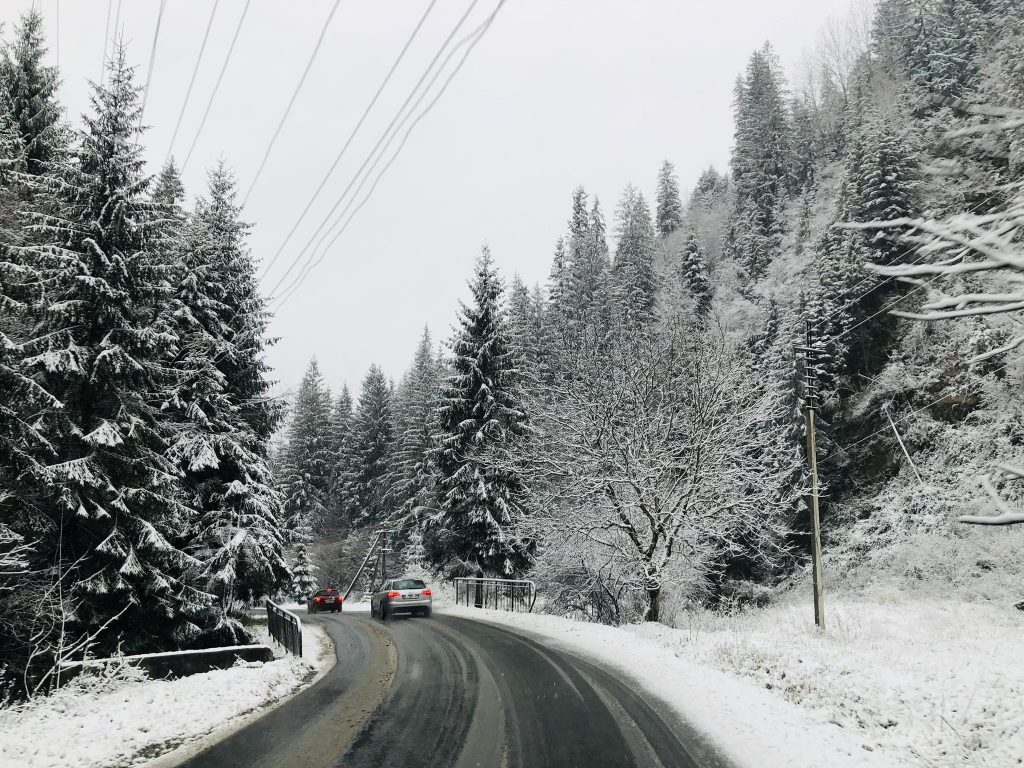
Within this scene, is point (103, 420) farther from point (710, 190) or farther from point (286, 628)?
point (710, 190)

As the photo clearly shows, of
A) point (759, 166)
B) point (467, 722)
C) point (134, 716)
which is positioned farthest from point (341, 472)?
point (759, 166)

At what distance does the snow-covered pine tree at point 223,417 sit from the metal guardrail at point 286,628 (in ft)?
3.08

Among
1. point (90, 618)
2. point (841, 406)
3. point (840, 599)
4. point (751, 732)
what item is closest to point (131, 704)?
point (90, 618)

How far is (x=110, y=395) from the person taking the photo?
12.5 meters

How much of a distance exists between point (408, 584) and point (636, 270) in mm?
45305

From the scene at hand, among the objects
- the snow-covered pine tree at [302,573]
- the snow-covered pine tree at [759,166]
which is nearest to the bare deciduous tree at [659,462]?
the snow-covered pine tree at [302,573]

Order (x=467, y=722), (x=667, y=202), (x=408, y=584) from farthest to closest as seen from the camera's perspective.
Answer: (x=667, y=202), (x=408, y=584), (x=467, y=722)

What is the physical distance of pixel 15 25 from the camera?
16.4m

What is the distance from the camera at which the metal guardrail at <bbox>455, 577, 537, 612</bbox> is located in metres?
Answer: 23.2

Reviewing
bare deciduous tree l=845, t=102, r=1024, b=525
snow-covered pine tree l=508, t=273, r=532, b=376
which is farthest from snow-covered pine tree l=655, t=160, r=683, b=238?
bare deciduous tree l=845, t=102, r=1024, b=525

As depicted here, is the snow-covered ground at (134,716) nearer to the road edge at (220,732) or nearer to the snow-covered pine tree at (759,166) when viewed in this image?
the road edge at (220,732)

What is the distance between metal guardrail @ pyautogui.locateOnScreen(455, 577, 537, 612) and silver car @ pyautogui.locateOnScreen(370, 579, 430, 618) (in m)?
2.88

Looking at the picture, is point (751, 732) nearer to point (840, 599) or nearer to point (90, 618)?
point (90, 618)

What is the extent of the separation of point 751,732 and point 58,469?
1247 cm
